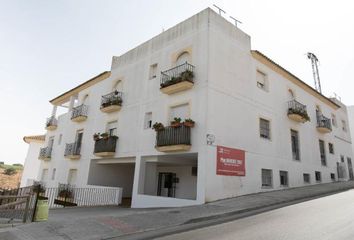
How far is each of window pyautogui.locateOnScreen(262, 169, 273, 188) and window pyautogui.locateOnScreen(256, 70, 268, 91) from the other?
533 centimetres

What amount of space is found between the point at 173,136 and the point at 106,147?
264 inches

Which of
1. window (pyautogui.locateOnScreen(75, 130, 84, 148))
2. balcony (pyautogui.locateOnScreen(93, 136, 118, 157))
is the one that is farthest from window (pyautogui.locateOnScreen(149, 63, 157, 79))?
window (pyautogui.locateOnScreen(75, 130, 84, 148))

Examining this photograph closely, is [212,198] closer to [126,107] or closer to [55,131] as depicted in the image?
[126,107]

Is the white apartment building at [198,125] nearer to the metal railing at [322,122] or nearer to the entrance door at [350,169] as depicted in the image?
the metal railing at [322,122]

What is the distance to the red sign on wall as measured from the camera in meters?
12.6

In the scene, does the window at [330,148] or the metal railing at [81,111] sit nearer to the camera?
the metal railing at [81,111]

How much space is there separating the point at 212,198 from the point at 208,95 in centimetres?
495

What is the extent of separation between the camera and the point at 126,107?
1831cm

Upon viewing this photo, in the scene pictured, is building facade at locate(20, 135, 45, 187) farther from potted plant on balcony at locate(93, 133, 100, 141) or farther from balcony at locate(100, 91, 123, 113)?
balcony at locate(100, 91, 123, 113)

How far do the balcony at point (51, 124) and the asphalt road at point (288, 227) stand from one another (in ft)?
75.8

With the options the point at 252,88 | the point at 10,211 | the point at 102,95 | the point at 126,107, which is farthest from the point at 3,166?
the point at 252,88

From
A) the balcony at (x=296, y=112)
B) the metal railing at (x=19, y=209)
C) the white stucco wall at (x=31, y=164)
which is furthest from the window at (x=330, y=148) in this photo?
the white stucco wall at (x=31, y=164)

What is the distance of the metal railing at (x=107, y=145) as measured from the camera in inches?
701

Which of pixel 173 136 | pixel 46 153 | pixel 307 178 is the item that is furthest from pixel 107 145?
pixel 307 178
